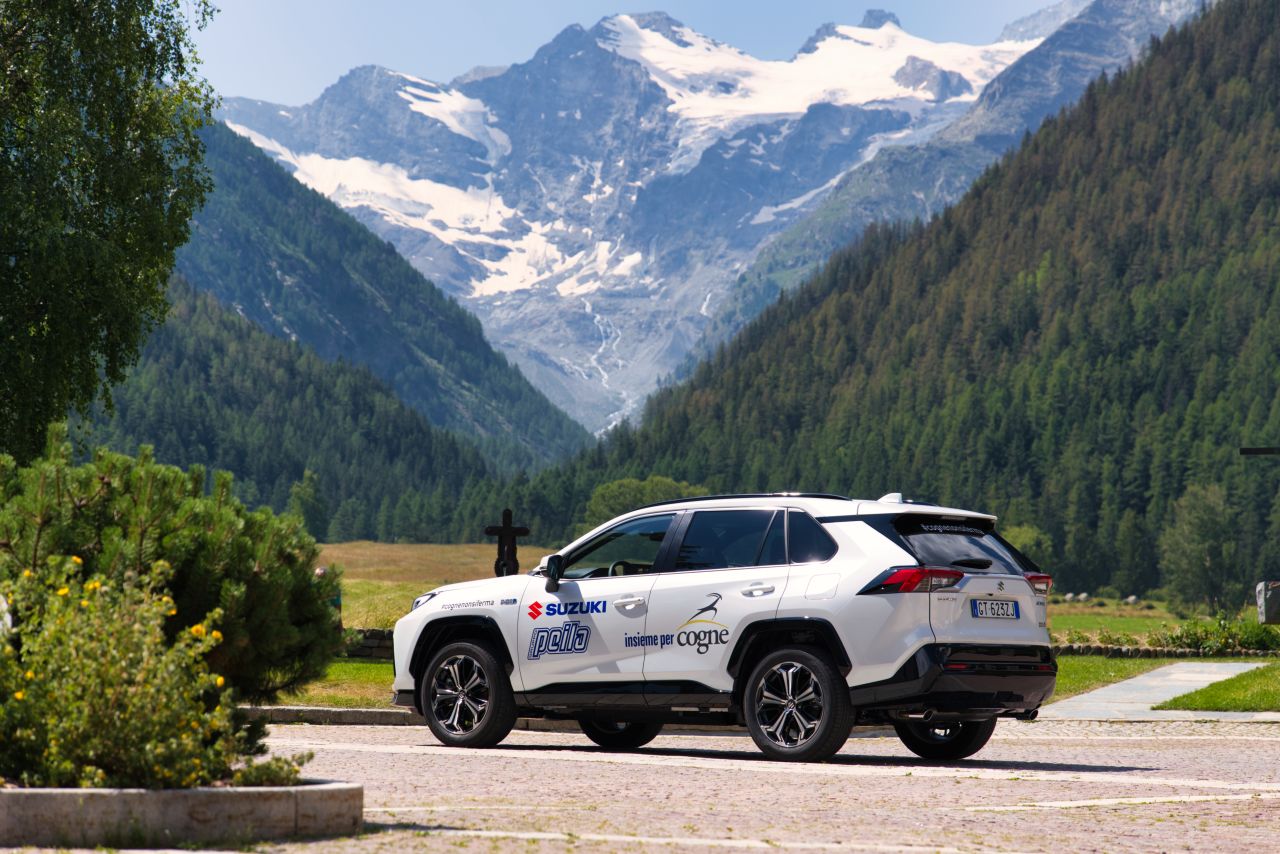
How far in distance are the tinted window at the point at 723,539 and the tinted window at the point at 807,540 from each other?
23cm

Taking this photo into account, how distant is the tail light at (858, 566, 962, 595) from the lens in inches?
505

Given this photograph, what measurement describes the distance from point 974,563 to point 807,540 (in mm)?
1298

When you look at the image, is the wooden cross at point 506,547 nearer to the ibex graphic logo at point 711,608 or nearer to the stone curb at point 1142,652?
the stone curb at point 1142,652

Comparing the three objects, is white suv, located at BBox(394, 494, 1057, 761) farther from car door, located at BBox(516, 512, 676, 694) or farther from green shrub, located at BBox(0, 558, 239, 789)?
green shrub, located at BBox(0, 558, 239, 789)

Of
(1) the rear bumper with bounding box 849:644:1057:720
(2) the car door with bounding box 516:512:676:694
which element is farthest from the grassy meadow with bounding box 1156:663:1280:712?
(2) the car door with bounding box 516:512:676:694

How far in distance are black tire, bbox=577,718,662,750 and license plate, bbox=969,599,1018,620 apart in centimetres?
351

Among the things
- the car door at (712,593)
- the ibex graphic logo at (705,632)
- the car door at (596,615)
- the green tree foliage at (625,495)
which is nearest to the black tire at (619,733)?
the car door at (596,615)

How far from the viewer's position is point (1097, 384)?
648ft

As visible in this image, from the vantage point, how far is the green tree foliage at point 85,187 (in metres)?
26.8

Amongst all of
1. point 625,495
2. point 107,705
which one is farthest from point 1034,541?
point 107,705

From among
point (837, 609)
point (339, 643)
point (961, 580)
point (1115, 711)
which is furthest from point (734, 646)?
point (1115, 711)

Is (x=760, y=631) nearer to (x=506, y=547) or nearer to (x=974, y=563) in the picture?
(x=974, y=563)

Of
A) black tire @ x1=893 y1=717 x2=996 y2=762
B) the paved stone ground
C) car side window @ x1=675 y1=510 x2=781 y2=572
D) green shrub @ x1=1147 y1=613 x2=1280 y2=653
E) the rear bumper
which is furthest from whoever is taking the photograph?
green shrub @ x1=1147 y1=613 x2=1280 y2=653

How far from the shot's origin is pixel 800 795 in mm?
10836
